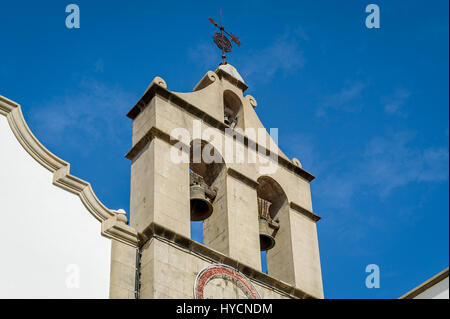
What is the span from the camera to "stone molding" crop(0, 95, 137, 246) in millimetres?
20172

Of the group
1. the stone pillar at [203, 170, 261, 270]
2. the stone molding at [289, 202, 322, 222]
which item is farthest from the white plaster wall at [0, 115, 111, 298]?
the stone molding at [289, 202, 322, 222]

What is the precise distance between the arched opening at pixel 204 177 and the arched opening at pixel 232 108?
7.42 ft

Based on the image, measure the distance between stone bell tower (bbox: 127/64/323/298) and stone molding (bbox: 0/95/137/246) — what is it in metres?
0.74

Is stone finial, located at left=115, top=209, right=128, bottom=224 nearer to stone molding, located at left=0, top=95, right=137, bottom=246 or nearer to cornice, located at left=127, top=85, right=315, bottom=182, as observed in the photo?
stone molding, located at left=0, top=95, right=137, bottom=246

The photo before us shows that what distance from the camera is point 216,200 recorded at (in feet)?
76.4

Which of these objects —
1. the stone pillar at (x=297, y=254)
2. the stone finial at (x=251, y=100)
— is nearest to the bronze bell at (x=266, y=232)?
the stone pillar at (x=297, y=254)

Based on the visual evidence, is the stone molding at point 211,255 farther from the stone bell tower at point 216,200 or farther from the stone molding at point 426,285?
the stone molding at point 426,285

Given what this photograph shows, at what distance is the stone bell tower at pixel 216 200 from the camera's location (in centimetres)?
2069

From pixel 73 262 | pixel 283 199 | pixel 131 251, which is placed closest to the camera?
pixel 73 262

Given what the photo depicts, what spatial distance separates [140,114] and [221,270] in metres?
4.61
